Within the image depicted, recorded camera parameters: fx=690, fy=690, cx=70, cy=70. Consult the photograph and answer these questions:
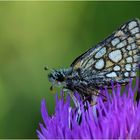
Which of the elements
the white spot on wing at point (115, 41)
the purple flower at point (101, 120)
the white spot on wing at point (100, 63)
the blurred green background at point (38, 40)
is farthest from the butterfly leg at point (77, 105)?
the blurred green background at point (38, 40)

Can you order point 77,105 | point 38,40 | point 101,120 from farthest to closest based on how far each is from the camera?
point 38,40 < point 77,105 < point 101,120

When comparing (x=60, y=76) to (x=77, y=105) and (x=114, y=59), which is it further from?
(x=114, y=59)

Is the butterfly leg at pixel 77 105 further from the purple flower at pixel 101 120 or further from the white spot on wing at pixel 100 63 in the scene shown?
the white spot on wing at pixel 100 63

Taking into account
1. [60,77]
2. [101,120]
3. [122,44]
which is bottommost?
[101,120]

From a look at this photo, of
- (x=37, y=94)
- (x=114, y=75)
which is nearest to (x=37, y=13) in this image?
(x=37, y=94)

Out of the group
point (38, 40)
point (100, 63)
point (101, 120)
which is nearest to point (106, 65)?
point (100, 63)

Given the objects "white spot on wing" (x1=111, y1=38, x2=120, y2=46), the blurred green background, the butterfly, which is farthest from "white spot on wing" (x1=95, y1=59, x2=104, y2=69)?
the blurred green background

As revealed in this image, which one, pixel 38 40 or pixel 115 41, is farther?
pixel 38 40
